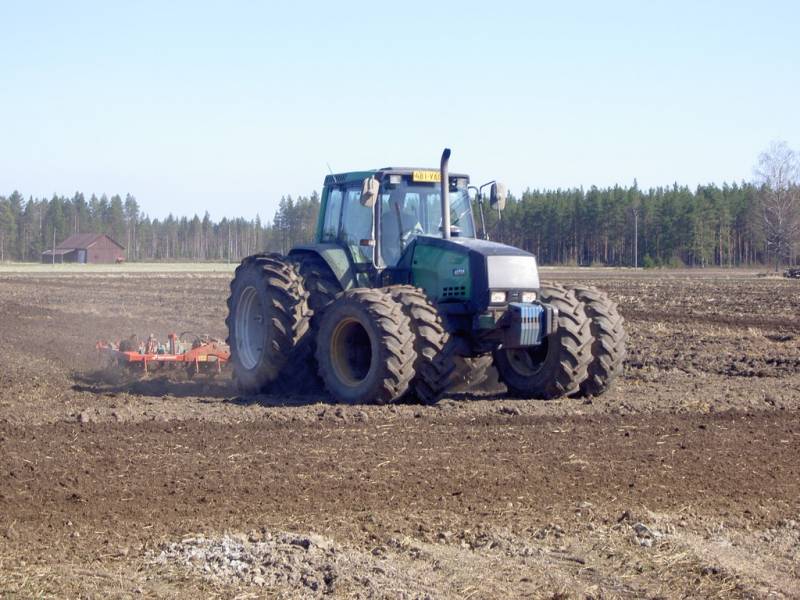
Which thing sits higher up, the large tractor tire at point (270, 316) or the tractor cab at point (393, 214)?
the tractor cab at point (393, 214)

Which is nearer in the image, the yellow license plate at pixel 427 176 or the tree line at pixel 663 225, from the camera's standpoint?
the yellow license plate at pixel 427 176

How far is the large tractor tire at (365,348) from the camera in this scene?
10.6m

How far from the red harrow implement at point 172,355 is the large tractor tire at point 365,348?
2873 millimetres

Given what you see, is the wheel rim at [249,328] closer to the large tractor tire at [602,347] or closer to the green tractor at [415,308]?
the green tractor at [415,308]

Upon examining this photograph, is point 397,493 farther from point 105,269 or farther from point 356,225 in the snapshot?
point 105,269

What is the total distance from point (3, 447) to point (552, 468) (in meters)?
4.53

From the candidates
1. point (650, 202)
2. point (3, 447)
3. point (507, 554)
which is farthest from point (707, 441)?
point (650, 202)

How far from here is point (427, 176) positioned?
39.8 ft

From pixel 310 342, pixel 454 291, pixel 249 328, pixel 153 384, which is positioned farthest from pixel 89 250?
pixel 454 291

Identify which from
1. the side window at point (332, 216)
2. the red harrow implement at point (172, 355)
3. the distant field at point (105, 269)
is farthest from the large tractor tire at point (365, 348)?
the distant field at point (105, 269)

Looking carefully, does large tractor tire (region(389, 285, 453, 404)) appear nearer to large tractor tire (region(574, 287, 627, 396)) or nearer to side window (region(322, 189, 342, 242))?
large tractor tire (region(574, 287, 627, 396))

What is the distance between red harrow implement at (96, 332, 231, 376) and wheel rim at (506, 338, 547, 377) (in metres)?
4.13

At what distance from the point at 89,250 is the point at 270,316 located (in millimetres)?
108617

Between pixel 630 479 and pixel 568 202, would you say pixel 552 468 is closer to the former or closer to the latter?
pixel 630 479
